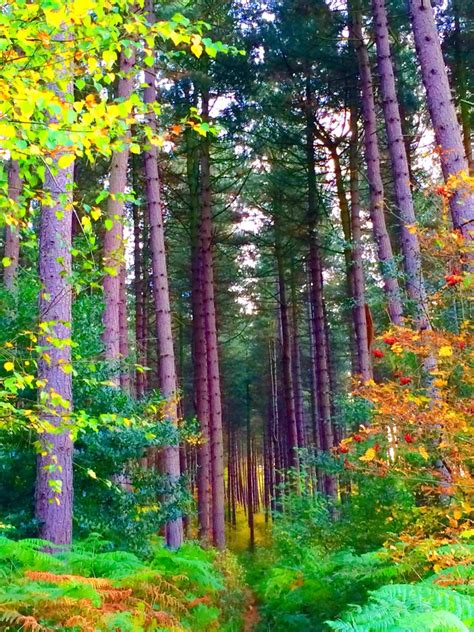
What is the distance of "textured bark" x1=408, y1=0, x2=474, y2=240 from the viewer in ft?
21.2

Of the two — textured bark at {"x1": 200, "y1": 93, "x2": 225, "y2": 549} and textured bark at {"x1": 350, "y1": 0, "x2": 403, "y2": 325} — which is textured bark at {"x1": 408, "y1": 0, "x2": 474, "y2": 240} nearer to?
textured bark at {"x1": 350, "y1": 0, "x2": 403, "y2": 325}

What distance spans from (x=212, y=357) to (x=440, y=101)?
10463 mm

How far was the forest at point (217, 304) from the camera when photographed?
3.64 meters

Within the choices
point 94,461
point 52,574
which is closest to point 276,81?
point 94,461

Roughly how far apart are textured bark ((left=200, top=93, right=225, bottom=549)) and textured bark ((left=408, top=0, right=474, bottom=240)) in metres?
9.35

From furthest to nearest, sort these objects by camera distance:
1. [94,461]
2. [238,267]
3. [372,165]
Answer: [238,267]
[372,165]
[94,461]

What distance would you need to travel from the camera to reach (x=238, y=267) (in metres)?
24.1

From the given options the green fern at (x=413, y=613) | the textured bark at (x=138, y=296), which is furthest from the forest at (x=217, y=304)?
the textured bark at (x=138, y=296)

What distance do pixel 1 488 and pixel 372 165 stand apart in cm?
1000

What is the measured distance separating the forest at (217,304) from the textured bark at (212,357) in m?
0.07

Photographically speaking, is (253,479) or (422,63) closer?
(422,63)

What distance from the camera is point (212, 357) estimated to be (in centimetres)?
1620

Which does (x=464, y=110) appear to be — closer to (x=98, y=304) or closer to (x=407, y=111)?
(x=407, y=111)

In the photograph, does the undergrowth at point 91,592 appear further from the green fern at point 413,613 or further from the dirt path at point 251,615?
the green fern at point 413,613
